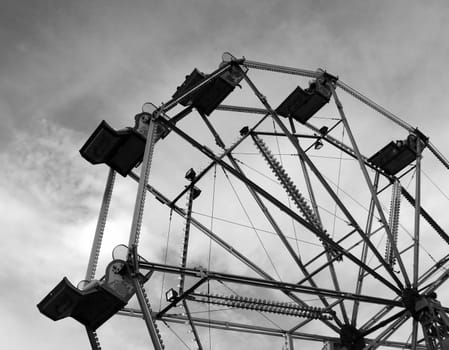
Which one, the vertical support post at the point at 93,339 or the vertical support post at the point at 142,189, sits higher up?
the vertical support post at the point at 142,189

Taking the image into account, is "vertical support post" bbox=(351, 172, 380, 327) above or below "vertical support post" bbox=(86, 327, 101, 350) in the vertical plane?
above

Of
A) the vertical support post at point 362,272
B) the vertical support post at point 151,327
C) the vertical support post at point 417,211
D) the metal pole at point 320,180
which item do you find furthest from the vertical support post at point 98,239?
the vertical support post at point 417,211

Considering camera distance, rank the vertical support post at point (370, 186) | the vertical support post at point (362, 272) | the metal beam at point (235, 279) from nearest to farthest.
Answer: the metal beam at point (235, 279) < the vertical support post at point (370, 186) < the vertical support post at point (362, 272)

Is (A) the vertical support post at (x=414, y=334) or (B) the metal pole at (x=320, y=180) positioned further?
(B) the metal pole at (x=320, y=180)

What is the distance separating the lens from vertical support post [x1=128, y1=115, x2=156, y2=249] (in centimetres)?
1812

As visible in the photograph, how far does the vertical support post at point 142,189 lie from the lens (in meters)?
18.1

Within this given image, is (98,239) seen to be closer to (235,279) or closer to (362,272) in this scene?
(235,279)

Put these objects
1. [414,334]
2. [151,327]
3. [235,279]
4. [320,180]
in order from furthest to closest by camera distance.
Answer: [320,180]
[414,334]
[235,279]
[151,327]

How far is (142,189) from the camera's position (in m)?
19.6

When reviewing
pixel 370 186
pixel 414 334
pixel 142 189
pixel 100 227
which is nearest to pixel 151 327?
pixel 142 189

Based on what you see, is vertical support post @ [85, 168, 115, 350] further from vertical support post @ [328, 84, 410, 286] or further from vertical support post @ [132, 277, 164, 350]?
vertical support post @ [328, 84, 410, 286]

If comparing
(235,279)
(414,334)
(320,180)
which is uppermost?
(320,180)

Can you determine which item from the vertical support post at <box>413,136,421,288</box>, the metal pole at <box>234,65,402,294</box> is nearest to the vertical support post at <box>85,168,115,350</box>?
the metal pole at <box>234,65,402,294</box>

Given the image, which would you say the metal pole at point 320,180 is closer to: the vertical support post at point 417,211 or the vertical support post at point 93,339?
the vertical support post at point 417,211
